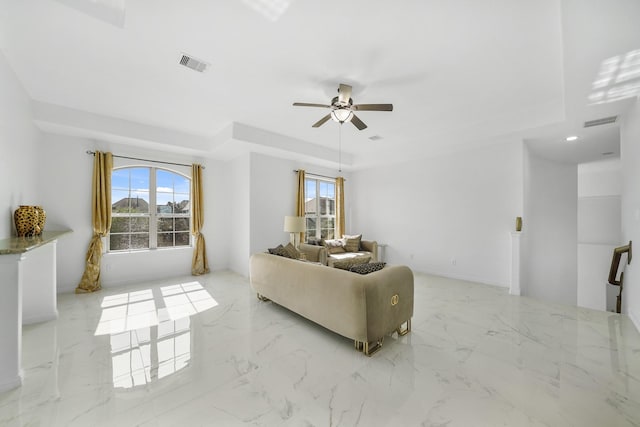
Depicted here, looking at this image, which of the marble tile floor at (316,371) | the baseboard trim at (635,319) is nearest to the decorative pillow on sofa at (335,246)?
the marble tile floor at (316,371)

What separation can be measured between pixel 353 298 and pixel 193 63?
2890 millimetres

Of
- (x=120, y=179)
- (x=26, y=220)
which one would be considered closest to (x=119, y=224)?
(x=120, y=179)

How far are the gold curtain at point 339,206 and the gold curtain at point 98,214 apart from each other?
15.7 ft

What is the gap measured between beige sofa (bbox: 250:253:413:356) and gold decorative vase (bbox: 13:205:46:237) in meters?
2.90

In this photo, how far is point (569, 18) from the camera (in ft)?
5.78

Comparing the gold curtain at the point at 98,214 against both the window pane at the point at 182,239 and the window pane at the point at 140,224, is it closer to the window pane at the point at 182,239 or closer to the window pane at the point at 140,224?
the window pane at the point at 140,224

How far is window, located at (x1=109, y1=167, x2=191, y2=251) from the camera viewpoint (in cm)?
458

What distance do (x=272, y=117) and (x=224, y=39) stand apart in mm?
1763

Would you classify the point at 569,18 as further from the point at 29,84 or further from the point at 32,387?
the point at 29,84

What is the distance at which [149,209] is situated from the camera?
4.87 meters

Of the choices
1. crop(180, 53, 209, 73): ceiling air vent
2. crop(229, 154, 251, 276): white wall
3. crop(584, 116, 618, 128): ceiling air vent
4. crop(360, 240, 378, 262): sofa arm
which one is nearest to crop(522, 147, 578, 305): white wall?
crop(584, 116, 618, 128): ceiling air vent

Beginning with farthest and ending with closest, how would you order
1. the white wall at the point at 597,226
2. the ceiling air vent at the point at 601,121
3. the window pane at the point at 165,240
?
the white wall at the point at 597,226, the window pane at the point at 165,240, the ceiling air vent at the point at 601,121

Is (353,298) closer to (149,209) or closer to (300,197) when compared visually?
(300,197)

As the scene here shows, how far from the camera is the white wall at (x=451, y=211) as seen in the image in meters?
4.44
